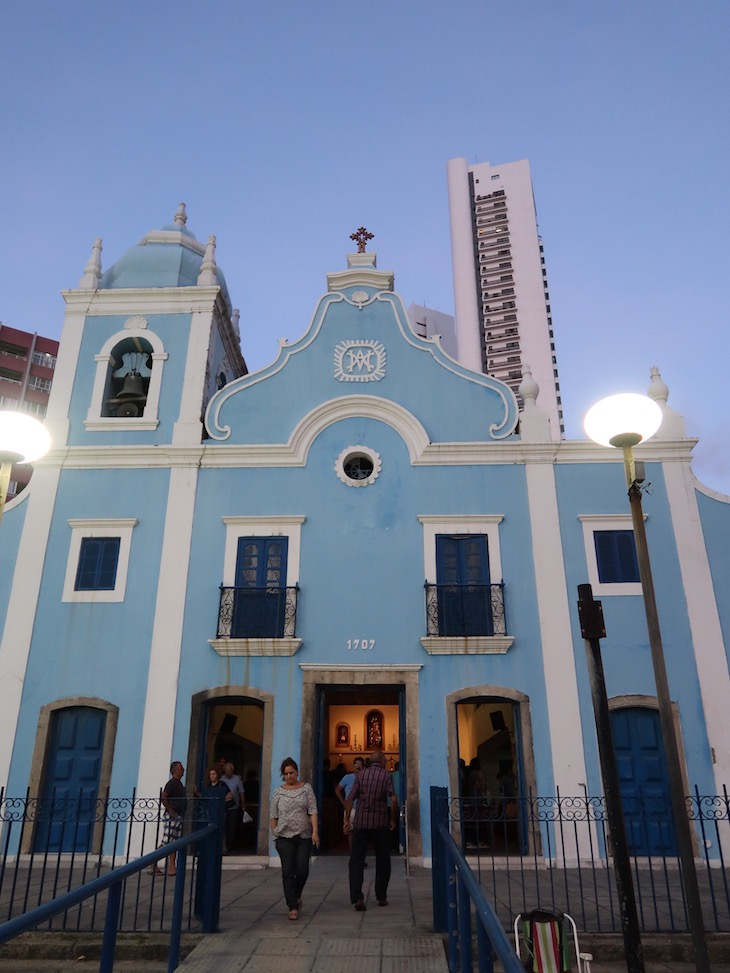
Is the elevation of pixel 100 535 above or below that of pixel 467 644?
above

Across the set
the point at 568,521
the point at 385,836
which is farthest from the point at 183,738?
the point at 568,521

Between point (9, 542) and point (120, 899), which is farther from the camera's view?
point (9, 542)

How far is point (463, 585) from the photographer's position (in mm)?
12156

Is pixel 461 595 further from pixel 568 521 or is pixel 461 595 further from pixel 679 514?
pixel 679 514

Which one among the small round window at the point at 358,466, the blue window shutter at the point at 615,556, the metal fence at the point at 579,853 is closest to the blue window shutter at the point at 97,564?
the small round window at the point at 358,466

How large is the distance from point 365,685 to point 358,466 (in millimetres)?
4052

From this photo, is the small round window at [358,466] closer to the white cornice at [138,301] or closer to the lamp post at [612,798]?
the white cornice at [138,301]

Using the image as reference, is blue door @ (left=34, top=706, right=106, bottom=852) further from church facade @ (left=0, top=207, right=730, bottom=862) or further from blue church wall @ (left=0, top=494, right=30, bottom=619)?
blue church wall @ (left=0, top=494, right=30, bottom=619)

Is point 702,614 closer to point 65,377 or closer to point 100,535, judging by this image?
point 100,535

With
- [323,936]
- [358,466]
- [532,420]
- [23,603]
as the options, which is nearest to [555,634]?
[532,420]

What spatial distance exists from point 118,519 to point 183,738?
13.3ft

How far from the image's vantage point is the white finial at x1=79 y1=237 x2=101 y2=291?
50.0 ft

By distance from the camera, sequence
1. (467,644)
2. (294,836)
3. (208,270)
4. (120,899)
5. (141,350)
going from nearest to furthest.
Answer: (120,899)
(294,836)
(467,644)
(141,350)
(208,270)

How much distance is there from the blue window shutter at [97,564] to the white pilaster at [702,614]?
10.00 m
